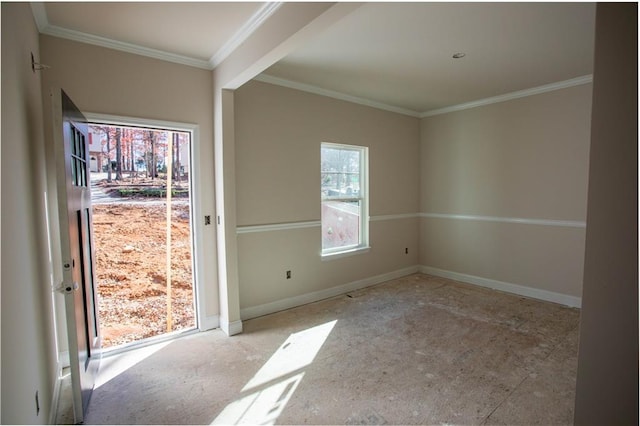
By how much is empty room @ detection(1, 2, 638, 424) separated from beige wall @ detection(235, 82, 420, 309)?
0.09ft

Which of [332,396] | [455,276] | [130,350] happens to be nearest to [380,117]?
[455,276]

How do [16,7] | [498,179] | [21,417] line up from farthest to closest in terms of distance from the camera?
[498,179]
[16,7]
[21,417]

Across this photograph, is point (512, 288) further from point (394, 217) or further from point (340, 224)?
point (340, 224)

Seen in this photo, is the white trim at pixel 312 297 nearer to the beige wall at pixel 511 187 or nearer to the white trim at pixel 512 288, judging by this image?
the white trim at pixel 512 288

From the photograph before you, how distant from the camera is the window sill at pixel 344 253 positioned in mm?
4237

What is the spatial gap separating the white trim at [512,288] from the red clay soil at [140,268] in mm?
3663

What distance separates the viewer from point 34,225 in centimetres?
188

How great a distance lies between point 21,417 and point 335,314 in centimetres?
271

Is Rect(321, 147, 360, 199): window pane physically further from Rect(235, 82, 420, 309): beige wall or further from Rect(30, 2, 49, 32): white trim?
Rect(30, 2, 49, 32): white trim

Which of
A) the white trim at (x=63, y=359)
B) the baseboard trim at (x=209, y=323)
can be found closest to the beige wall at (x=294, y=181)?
the baseboard trim at (x=209, y=323)

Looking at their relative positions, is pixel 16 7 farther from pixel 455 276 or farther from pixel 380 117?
pixel 455 276

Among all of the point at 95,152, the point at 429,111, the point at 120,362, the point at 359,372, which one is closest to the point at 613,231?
the point at 359,372

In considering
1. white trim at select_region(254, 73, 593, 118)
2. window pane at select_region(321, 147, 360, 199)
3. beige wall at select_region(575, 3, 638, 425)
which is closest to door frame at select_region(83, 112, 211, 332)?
white trim at select_region(254, 73, 593, 118)

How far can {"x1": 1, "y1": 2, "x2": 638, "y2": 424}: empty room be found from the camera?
4.71 ft
